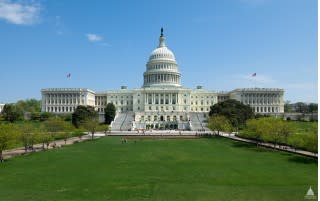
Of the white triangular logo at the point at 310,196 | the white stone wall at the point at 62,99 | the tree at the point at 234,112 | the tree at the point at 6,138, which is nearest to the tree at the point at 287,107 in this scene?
the tree at the point at 234,112

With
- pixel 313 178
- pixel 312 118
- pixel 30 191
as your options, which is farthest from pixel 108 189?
pixel 312 118

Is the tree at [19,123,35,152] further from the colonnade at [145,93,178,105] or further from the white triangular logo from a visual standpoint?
the colonnade at [145,93,178,105]

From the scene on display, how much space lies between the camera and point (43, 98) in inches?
5463

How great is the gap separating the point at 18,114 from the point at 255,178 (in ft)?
322

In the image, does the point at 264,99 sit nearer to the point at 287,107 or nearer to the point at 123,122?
the point at 287,107

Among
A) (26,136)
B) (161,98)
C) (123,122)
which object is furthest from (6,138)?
(161,98)

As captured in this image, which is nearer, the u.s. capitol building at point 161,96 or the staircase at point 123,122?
the staircase at point 123,122

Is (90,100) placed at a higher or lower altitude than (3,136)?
higher

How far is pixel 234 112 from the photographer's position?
87.8m

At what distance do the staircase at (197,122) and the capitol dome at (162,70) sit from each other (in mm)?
25813

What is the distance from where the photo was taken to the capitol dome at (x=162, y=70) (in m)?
140

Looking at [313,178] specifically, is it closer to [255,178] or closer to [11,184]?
[255,178]

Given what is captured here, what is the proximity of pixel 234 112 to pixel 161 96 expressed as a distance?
45938mm

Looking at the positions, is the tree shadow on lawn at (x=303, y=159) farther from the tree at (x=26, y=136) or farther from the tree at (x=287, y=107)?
the tree at (x=287, y=107)
